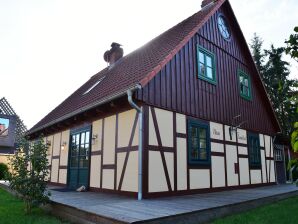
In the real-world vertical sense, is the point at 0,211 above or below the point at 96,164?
below

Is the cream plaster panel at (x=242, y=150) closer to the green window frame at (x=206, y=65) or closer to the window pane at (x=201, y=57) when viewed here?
the green window frame at (x=206, y=65)

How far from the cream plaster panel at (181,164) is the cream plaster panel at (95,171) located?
2.44 meters

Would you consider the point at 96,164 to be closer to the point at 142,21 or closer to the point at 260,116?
the point at 142,21

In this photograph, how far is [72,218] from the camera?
16.7 feet

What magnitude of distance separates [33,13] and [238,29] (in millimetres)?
8149

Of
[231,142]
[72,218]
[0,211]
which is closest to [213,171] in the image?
[231,142]

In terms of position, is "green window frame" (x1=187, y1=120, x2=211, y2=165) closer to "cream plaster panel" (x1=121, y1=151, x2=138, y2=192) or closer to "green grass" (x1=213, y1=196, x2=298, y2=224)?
"cream plaster panel" (x1=121, y1=151, x2=138, y2=192)

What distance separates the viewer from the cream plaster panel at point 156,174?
6.63m

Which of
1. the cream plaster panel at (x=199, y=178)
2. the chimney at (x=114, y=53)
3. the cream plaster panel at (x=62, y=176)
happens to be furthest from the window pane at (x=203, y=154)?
the chimney at (x=114, y=53)

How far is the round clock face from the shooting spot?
10.7 m

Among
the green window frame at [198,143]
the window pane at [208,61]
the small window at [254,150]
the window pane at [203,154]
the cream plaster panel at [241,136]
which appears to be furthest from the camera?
the small window at [254,150]

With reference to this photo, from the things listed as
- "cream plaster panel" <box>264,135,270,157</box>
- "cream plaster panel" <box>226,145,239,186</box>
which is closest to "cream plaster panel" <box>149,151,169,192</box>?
"cream plaster panel" <box>226,145,239,186</box>

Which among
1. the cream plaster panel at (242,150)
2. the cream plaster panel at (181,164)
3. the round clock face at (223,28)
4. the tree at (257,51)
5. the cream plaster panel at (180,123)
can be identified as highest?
the tree at (257,51)

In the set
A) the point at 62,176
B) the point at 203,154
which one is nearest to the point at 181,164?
the point at 203,154
